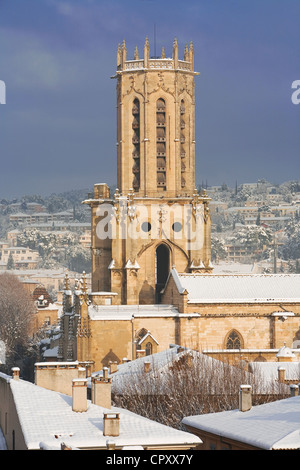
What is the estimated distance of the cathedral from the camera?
337 feet

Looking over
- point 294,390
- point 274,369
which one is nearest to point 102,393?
point 294,390

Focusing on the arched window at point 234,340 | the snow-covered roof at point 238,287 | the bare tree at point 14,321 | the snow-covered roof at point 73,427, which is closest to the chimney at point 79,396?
the snow-covered roof at point 73,427

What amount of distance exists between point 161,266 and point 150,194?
6.07 meters

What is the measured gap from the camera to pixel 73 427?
152 ft

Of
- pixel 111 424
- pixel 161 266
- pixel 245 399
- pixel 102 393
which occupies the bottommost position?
pixel 245 399

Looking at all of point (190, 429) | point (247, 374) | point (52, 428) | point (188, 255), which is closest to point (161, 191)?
point (188, 255)

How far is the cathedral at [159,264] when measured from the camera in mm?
102750

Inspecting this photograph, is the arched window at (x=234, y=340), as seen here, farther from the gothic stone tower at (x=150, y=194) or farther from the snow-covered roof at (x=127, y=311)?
the gothic stone tower at (x=150, y=194)

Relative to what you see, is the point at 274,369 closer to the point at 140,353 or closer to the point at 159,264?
the point at 140,353

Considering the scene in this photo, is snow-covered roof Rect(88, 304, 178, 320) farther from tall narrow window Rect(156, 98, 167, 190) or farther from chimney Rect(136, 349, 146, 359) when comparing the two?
tall narrow window Rect(156, 98, 167, 190)

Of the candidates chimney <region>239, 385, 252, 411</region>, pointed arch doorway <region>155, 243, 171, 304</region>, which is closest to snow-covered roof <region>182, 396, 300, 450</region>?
chimney <region>239, 385, 252, 411</region>

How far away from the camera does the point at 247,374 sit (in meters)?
77.3

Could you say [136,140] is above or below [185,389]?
above

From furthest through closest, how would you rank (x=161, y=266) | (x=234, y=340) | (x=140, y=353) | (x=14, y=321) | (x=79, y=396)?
(x=14, y=321)
(x=161, y=266)
(x=234, y=340)
(x=140, y=353)
(x=79, y=396)
